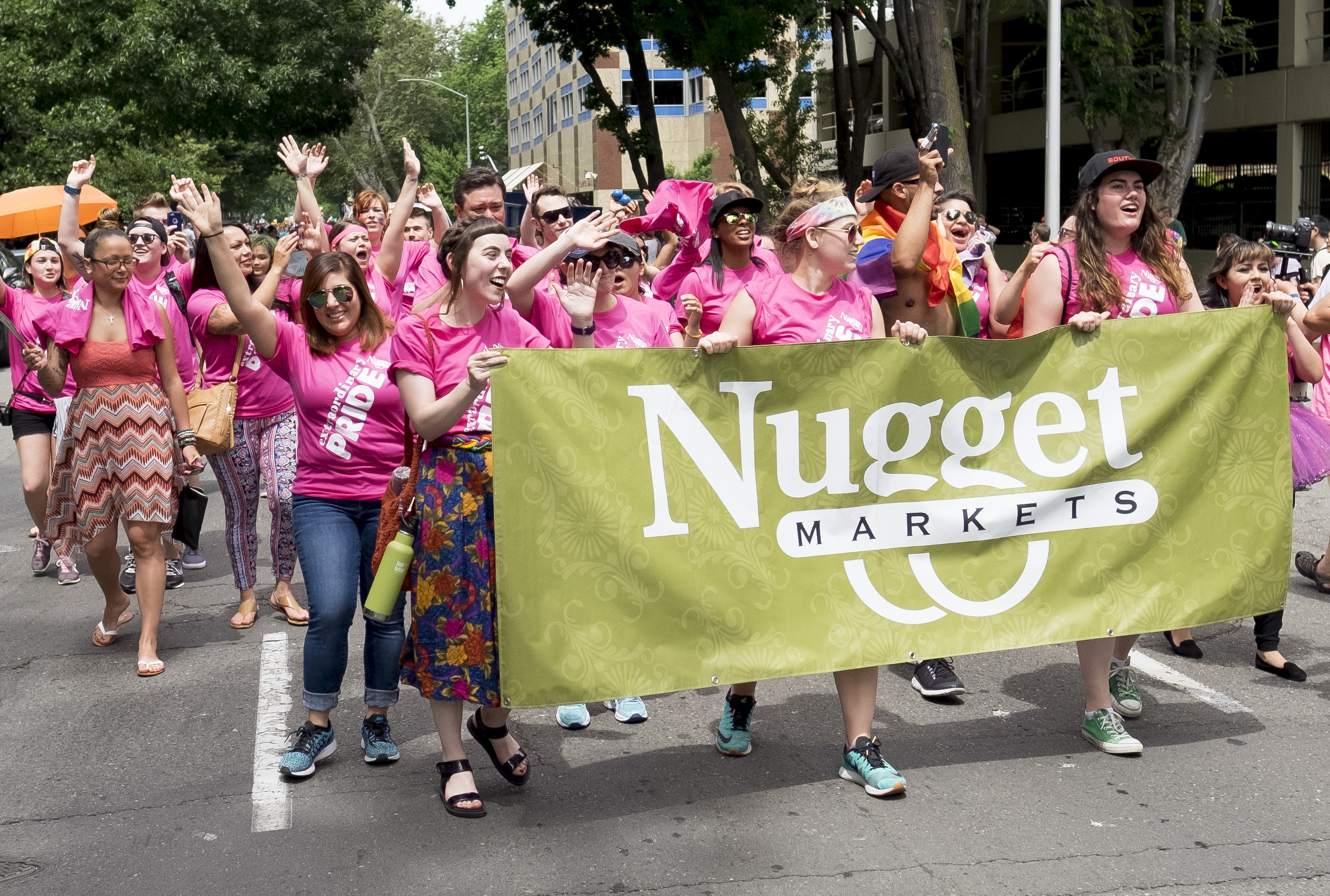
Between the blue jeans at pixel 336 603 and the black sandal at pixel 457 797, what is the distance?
16.7 inches

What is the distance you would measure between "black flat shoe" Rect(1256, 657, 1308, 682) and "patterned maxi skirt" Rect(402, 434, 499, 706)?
336cm

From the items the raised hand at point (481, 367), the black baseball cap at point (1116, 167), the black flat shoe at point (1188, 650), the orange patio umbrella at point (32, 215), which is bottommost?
the black flat shoe at point (1188, 650)

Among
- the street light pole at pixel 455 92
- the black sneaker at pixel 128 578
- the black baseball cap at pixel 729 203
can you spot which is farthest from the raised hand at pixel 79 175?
the street light pole at pixel 455 92

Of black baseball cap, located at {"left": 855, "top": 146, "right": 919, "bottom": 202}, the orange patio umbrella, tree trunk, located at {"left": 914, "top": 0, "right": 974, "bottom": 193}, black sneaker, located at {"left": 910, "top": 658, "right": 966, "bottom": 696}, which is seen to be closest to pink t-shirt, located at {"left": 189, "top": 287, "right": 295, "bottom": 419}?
black baseball cap, located at {"left": 855, "top": 146, "right": 919, "bottom": 202}

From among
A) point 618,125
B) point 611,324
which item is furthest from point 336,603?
point 618,125

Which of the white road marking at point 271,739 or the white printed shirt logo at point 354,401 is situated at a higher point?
the white printed shirt logo at point 354,401

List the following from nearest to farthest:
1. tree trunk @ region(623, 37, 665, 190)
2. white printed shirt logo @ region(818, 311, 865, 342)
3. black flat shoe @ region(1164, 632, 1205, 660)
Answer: white printed shirt logo @ region(818, 311, 865, 342) → black flat shoe @ region(1164, 632, 1205, 660) → tree trunk @ region(623, 37, 665, 190)

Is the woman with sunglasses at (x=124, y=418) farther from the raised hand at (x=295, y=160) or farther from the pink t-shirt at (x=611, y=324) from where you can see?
the pink t-shirt at (x=611, y=324)

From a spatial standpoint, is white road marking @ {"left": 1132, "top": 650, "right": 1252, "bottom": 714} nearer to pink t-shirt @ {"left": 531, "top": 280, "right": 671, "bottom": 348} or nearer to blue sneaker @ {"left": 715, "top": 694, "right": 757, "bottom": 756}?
blue sneaker @ {"left": 715, "top": 694, "right": 757, "bottom": 756}

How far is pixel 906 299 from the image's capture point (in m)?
5.34

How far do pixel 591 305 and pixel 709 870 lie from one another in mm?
2080

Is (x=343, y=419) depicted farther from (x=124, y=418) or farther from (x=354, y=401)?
(x=124, y=418)

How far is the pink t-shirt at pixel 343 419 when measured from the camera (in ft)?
16.2

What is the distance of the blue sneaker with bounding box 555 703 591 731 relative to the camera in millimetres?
5441
